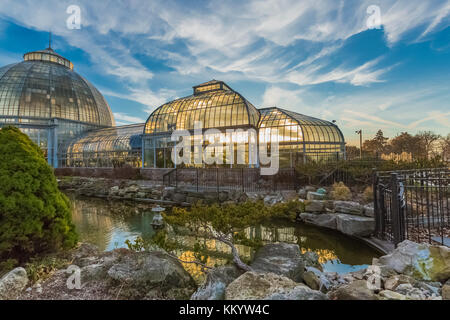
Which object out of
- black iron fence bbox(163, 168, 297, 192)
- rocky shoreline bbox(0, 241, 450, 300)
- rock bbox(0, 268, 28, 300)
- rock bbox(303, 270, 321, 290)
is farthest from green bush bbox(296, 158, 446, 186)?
rock bbox(0, 268, 28, 300)

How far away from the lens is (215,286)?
3.30 metres

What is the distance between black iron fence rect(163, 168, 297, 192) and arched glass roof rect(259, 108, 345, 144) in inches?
221

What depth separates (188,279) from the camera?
4055mm

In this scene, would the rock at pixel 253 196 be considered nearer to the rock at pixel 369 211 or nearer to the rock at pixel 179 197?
the rock at pixel 179 197

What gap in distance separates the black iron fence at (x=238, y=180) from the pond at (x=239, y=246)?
4.77m

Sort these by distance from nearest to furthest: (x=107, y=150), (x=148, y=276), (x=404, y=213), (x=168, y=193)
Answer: (x=148, y=276) → (x=404, y=213) → (x=168, y=193) → (x=107, y=150)

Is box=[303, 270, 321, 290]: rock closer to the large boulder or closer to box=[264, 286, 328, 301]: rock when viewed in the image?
the large boulder

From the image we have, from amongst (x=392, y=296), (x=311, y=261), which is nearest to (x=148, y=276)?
(x=392, y=296)

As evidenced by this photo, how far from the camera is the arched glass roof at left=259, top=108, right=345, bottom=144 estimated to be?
19.1 metres

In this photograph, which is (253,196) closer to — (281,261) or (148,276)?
(281,261)

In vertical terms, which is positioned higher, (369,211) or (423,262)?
(423,262)

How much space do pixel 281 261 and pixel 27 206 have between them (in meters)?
5.50

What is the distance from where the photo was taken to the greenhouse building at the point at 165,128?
1972 cm
